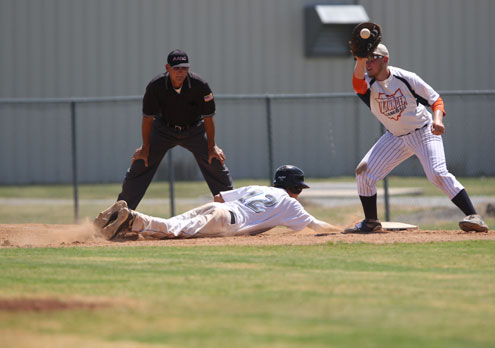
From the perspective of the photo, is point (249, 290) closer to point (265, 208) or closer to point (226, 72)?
point (265, 208)

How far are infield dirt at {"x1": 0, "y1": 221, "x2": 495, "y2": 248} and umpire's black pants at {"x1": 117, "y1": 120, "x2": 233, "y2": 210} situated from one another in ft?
2.05

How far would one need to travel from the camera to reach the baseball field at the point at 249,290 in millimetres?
4352

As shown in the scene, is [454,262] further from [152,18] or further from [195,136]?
[152,18]

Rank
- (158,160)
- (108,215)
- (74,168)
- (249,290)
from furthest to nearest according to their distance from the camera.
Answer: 1. (74,168)
2. (158,160)
3. (108,215)
4. (249,290)

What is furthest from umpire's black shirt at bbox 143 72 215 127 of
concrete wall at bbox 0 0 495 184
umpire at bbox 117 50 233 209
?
concrete wall at bbox 0 0 495 184

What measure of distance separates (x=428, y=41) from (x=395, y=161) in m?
14.8

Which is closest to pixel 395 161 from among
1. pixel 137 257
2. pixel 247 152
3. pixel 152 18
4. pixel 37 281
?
pixel 137 257

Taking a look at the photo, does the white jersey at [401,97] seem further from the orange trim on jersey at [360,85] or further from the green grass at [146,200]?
the green grass at [146,200]

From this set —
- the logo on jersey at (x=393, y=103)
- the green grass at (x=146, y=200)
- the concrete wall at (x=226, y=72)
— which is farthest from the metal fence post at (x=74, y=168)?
the concrete wall at (x=226, y=72)

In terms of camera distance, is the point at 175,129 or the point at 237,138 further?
the point at 237,138

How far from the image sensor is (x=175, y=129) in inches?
Answer: 380

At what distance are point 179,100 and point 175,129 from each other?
381 millimetres

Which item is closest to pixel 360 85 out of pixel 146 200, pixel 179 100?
pixel 179 100

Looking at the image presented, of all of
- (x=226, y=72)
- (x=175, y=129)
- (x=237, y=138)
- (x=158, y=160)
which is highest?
(x=226, y=72)
